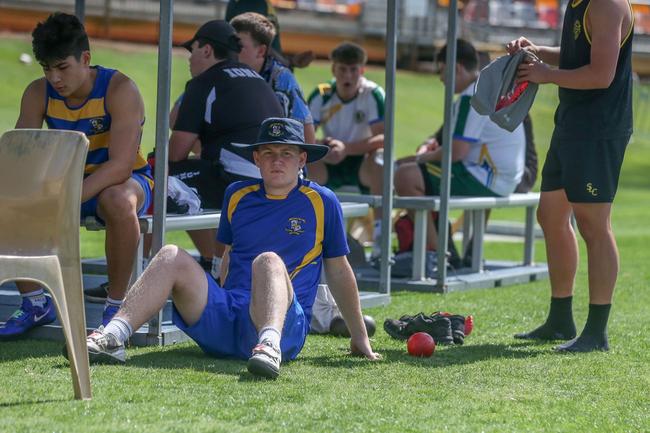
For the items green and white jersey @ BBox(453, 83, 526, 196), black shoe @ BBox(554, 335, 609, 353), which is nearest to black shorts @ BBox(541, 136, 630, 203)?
black shoe @ BBox(554, 335, 609, 353)

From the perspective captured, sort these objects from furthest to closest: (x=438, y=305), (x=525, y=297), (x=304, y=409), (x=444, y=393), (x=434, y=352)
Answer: (x=525, y=297), (x=438, y=305), (x=434, y=352), (x=444, y=393), (x=304, y=409)

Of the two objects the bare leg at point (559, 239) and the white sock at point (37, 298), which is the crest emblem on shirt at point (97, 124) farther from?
the bare leg at point (559, 239)

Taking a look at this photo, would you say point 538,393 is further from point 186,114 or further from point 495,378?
point 186,114

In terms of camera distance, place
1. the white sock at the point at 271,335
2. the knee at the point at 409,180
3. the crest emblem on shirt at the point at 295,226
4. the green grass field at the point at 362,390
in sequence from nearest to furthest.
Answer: the green grass field at the point at 362,390 < the white sock at the point at 271,335 < the crest emblem on shirt at the point at 295,226 < the knee at the point at 409,180

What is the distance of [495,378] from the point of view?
5.68 metres

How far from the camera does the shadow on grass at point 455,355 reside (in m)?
6.01

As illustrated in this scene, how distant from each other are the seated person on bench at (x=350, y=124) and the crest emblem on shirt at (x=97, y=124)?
4.18 m

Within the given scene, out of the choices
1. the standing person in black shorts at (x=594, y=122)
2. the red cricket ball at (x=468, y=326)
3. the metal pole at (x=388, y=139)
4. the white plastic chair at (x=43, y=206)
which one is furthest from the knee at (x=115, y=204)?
the metal pole at (x=388, y=139)

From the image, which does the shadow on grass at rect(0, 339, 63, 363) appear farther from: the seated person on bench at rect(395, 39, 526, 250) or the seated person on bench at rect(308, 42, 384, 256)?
the seated person on bench at rect(308, 42, 384, 256)

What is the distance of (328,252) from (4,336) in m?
1.72

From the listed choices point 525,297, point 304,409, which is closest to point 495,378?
point 304,409

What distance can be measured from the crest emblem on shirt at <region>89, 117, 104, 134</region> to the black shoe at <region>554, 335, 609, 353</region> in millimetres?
2544

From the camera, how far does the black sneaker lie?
6750 millimetres

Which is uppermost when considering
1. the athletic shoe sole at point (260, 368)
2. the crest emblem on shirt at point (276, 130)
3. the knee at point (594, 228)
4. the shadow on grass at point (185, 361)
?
the crest emblem on shirt at point (276, 130)
